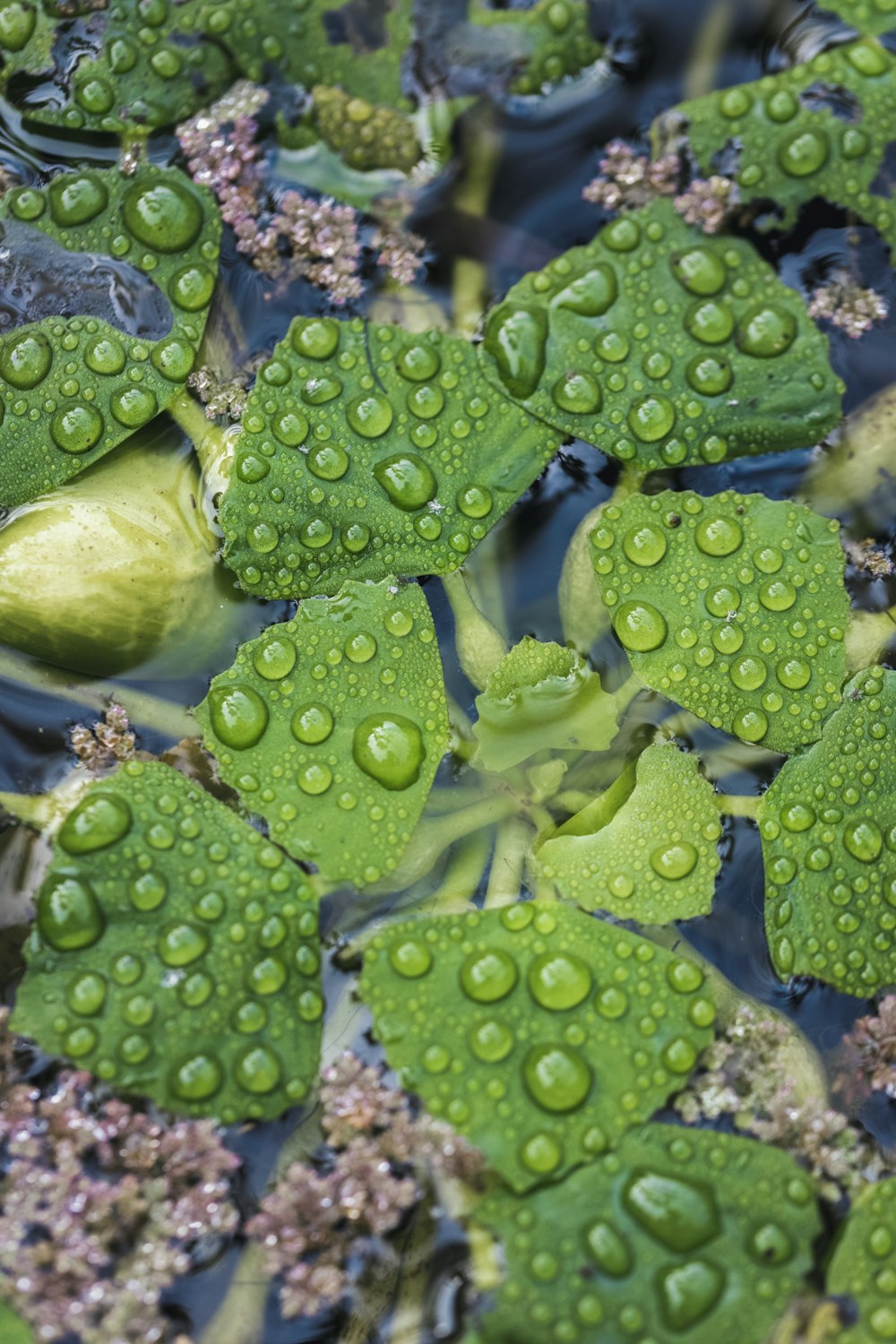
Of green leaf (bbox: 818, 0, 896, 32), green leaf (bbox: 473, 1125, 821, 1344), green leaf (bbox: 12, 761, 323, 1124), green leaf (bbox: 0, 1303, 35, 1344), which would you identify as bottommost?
green leaf (bbox: 473, 1125, 821, 1344)

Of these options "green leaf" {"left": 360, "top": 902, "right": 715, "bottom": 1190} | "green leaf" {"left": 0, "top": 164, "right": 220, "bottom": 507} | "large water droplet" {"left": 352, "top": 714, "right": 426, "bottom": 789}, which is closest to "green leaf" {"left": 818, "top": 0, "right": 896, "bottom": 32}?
"green leaf" {"left": 0, "top": 164, "right": 220, "bottom": 507}

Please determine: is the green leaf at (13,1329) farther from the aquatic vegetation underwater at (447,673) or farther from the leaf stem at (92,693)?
the leaf stem at (92,693)

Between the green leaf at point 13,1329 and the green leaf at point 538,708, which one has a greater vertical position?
the green leaf at point 538,708

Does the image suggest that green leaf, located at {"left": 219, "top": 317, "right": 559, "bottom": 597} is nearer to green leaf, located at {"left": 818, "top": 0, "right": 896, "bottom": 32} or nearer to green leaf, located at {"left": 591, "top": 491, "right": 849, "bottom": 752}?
green leaf, located at {"left": 591, "top": 491, "right": 849, "bottom": 752}

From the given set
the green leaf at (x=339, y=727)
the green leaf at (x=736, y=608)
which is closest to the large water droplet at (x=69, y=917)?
the green leaf at (x=339, y=727)

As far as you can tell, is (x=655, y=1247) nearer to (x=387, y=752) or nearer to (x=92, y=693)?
(x=387, y=752)
